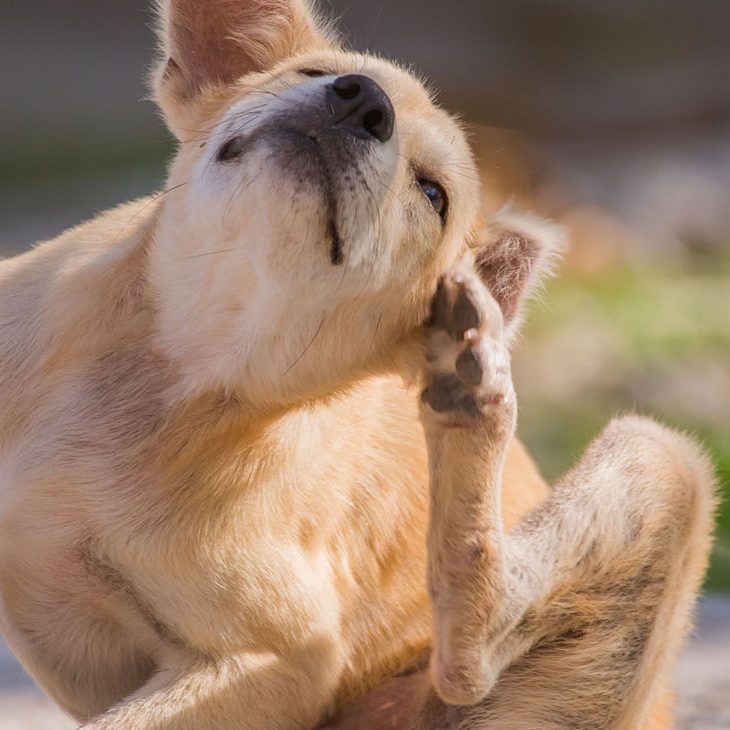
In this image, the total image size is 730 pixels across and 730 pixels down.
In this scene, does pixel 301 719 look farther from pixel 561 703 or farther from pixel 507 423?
pixel 507 423

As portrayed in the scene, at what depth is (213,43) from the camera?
4586 millimetres

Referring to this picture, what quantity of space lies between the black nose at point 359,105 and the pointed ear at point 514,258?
2.44 feet

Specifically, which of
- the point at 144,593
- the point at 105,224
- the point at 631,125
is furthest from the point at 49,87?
the point at 144,593

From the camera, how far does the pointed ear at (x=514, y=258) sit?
14.2 ft

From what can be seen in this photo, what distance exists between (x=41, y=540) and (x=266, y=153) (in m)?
1.35

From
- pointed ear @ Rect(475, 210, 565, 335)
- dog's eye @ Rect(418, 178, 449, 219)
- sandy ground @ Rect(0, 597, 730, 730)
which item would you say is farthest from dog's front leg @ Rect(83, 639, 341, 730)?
sandy ground @ Rect(0, 597, 730, 730)

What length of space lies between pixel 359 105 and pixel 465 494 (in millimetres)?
1173

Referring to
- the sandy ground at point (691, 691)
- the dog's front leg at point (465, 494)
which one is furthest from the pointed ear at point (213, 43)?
the sandy ground at point (691, 691)

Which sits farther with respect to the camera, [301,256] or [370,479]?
[370,479]

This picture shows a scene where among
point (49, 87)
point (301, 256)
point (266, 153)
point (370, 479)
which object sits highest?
point (266, 153)

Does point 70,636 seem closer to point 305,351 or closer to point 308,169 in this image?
point 305,351

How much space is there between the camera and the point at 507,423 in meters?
4.08

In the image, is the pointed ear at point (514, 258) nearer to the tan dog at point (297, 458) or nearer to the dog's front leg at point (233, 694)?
the tan dog at point (297, 458)

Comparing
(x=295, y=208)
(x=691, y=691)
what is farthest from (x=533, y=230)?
(x=691, y=691)
